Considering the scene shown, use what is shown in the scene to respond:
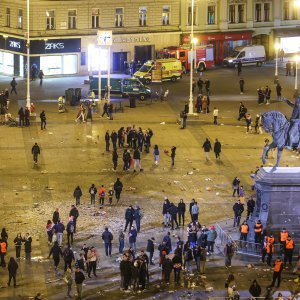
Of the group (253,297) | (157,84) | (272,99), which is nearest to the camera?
(253,297)

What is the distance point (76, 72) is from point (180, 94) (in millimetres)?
11427

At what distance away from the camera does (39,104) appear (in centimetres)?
7644

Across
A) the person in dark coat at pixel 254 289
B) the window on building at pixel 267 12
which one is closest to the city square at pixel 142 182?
the person in dark coat at pixel 254 289

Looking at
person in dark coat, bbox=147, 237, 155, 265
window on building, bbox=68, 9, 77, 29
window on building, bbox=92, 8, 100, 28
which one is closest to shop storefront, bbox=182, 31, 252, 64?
window on building, bbox=92, 8, 100, 28

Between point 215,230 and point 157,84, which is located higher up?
point 157,84

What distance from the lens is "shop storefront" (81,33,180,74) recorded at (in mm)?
88500

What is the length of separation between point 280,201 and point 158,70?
4034 cm

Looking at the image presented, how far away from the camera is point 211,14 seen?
94188 millimetres

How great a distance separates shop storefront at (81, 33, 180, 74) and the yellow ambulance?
3.92 meters

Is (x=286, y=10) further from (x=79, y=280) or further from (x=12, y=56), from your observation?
(x=79, y=280)

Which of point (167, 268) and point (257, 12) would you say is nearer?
point (167, 268)

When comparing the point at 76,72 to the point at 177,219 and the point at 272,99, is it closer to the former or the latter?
the point at 272,99

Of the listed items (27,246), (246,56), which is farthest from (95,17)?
(27,246)

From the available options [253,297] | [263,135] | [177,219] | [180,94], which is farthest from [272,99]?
[253,297]
